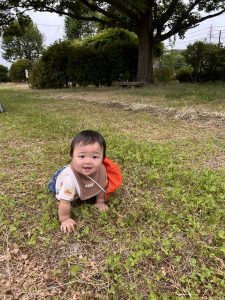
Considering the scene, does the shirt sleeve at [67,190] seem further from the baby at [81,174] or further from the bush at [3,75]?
the bush at [3,75]

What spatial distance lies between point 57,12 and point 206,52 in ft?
23.2

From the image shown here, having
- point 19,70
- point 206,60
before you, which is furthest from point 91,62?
point 19,70

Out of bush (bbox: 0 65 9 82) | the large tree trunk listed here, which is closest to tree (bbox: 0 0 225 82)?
the large tree trunk

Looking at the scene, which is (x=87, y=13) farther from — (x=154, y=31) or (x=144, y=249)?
(x=144, y=249)

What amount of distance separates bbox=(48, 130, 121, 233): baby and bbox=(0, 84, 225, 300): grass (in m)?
0.11

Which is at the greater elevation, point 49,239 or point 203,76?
point 203,76

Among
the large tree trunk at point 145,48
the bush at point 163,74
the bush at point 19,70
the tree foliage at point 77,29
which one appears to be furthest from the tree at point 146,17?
the tree foliage at point 77,29

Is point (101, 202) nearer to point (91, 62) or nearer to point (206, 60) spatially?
point (206, 60)

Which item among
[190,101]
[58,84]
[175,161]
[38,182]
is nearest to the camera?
[38,182]

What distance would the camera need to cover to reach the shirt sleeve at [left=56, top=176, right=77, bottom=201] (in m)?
2.17

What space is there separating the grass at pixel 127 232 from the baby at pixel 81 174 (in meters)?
0.11

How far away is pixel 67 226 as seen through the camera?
2111 mm

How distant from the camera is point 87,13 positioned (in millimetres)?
15320

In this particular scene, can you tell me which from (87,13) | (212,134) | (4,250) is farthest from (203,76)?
(4,250)
